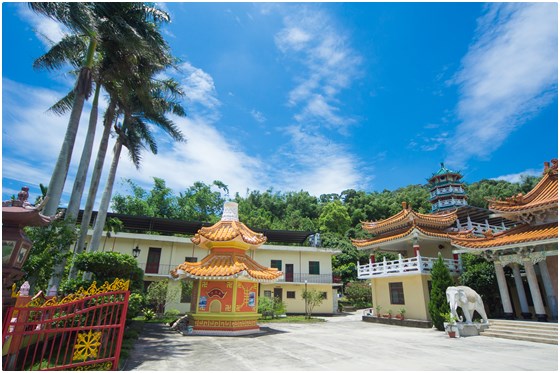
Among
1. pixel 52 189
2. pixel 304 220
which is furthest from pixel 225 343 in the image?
pixel 304 220

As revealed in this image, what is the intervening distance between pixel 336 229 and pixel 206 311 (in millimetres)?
38381

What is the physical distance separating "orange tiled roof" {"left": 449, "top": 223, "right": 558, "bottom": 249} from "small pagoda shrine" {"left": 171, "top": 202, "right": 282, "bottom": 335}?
8606mm

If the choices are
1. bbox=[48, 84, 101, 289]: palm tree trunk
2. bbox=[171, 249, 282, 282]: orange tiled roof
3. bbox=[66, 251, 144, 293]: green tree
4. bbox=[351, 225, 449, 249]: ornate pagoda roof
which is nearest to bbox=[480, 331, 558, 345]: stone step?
bbox=[351, 225, 449, 249]: ornate pagoda roof

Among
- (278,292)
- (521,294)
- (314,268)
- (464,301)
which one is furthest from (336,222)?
(464,301)

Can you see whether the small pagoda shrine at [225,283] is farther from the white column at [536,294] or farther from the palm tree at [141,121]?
the white column at [536,294]

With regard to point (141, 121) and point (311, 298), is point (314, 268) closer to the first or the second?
point (311, 298)

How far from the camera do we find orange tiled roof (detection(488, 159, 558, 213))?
39.8 ft

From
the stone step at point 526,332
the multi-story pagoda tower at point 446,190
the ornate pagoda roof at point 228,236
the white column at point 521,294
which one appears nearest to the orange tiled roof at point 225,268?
the ornate pagoda roof at point 228,236

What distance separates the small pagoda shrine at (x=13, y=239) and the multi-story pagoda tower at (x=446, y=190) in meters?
35.6

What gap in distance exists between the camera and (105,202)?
49.2 ft

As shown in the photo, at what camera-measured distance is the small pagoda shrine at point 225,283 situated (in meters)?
11.7

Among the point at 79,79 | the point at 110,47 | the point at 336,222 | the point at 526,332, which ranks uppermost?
the point at 336,222

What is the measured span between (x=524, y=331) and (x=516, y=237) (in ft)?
11.3

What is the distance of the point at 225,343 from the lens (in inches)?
381
